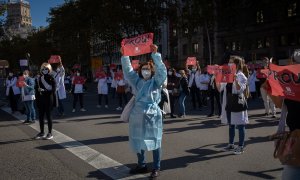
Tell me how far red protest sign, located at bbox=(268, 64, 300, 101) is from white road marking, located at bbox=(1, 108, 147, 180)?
2879 millimetres

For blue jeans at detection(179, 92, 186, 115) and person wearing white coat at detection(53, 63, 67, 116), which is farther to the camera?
person wearing white coat at detection(53, 63, 67, 116)

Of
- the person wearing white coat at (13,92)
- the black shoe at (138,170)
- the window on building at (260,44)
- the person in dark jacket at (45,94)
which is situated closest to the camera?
the black shoe at (138,170)

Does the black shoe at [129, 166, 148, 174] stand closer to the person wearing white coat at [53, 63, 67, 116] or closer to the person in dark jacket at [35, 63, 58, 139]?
the person in dark jacket at [35, 63, 58, 139]

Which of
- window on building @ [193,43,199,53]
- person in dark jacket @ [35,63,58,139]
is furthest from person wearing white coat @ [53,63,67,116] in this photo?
window on building @ [193,43,199,53]

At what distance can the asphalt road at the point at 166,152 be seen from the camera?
6.65 metres

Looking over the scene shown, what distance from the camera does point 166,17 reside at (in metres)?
47.9

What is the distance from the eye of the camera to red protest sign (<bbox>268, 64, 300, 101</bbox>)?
156 inches

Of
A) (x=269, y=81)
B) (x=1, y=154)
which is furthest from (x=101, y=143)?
(x=269, y=81)

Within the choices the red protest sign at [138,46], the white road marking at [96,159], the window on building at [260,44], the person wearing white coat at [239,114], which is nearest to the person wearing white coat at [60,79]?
the white road marking at [96,159]

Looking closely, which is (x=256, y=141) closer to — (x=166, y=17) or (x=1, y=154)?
(x=1, y=154)

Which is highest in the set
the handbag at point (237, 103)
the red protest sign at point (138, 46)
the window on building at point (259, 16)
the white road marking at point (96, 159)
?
the window on building at point (259, 16)

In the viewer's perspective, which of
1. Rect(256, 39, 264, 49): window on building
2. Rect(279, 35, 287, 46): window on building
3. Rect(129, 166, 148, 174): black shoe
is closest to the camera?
Rect(129, 166, 148, 174): black shoe

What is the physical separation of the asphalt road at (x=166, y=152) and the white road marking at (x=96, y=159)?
12 centimetres

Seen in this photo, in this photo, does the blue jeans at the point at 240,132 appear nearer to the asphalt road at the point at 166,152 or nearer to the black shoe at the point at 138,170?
the asphalt road at the point at 166,152
